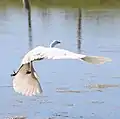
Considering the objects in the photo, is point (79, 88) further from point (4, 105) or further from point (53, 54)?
point (53, 54)

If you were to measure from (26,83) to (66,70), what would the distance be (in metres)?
4.45

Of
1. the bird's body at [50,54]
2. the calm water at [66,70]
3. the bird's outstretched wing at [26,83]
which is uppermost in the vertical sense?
the bird's body at [50,54]

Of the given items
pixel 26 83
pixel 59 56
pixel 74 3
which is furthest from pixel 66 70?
pixel 74 3

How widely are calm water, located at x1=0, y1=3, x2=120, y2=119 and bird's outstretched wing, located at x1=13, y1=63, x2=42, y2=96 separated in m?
2.14

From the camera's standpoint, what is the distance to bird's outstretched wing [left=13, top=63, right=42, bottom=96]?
466 centimetres

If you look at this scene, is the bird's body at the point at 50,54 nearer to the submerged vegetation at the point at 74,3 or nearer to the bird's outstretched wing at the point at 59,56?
the bird's outstretched wing at the point at 59,56

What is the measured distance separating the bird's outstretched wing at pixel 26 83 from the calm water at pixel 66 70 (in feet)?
7.03

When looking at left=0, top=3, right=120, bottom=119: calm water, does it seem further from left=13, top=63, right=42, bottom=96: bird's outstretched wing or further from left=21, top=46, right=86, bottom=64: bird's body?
left=21, top=46, right=86, bottom=64: bird's body

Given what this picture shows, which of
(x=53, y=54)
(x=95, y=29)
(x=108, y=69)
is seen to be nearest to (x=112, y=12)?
(x=95, y=29)

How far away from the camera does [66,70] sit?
9.12 meters

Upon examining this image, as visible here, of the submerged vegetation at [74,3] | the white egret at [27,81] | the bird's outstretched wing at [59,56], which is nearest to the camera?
the bird's outstretched wing at [59,56]

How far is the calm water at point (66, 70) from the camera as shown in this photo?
23.4 ft

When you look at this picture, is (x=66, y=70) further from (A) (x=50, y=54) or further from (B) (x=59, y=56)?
(B) (x=59, y=56)

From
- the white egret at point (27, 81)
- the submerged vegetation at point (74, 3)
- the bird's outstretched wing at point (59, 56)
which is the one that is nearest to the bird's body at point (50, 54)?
the bird's outstretched wing at point (59, 56)
